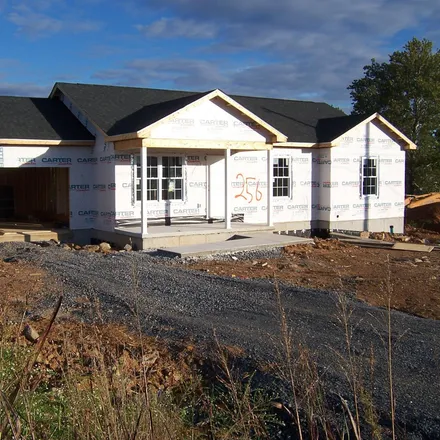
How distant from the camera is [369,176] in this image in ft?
76.6

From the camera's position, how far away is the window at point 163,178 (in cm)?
1914

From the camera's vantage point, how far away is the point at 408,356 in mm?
7078

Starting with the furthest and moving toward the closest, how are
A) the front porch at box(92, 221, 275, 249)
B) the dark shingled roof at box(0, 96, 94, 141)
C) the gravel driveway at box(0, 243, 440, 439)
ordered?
the dark shingled roof at box(0, 96, 94, 141)
the front porch at box(92, 221, 275, 249)
the gravel driveway at box(0, 243, 440, 439)

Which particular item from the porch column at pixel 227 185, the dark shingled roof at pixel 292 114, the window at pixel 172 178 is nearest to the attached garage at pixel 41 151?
the window at pixel 172 178

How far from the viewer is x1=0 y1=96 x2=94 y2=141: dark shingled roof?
1862 centimetres

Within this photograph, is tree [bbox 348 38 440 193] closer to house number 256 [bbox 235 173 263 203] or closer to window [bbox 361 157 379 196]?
window [bbox 361 157 379 196]

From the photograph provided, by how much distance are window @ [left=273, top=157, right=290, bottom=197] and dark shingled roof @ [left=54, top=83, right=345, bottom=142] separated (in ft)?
2.96

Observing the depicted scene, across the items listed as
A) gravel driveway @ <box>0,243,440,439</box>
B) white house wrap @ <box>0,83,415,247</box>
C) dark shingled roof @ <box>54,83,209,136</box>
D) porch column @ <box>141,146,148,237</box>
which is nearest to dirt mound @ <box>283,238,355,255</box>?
white house wrap @ <box>0,83,415,247</box>

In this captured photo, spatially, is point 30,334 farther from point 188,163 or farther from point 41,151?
point 188,163

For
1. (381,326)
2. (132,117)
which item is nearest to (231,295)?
(381,326)

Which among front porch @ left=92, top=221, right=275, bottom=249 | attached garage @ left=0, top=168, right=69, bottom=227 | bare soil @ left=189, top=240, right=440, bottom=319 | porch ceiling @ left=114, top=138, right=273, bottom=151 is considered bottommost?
bare soil @ left=189, top=240, right=440, bottom=319

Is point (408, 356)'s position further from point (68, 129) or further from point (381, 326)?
point (68, 129)

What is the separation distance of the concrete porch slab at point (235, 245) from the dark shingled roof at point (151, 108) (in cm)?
379

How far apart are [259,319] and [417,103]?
92.8 feet
